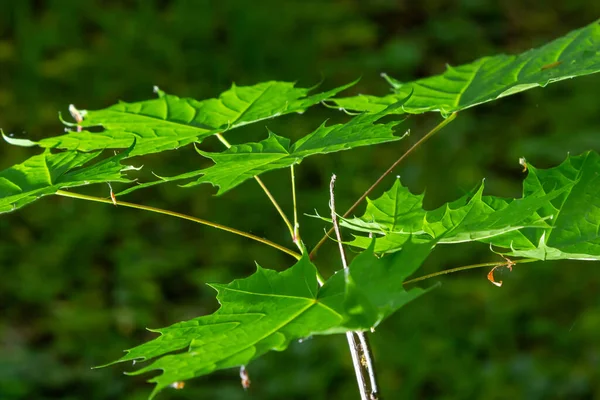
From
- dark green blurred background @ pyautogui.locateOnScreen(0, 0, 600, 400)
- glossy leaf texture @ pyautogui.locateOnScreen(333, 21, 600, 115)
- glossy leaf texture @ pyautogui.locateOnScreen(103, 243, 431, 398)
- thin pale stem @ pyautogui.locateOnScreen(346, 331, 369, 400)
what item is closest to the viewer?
glossy leaf texture @ pyautogui.locateOnScreen(103, 243, 431, 398)

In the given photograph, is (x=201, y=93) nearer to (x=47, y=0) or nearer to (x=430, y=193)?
(x=47, y=0)

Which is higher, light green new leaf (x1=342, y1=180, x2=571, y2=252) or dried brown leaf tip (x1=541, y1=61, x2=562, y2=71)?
dried brown leaf tip (x1=541, y1=61, x2=562, y2=71)

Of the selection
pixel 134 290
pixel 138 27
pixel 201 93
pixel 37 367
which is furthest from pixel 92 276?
pixel 138 27

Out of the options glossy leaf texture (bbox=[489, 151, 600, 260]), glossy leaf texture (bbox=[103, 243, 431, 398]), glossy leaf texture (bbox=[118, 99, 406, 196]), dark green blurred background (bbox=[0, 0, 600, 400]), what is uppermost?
glossy leaf texture (bbox=[118, 99, 406, 196])

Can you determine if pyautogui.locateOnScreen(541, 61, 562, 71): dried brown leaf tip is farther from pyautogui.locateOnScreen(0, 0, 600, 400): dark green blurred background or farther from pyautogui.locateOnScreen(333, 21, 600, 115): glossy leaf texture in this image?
pyautogui.locateOnScreen(0, 0, 600, 400): dark green blurred background

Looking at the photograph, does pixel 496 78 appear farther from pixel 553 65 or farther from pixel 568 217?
pixel 568 217

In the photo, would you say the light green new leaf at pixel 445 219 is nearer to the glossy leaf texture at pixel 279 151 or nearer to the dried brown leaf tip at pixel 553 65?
the glossy leaf texture at pixel 279 151

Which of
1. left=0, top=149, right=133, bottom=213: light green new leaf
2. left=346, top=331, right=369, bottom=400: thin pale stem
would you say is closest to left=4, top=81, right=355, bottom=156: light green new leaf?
left=0, top=149, right=133, bottom=213: light green new leaf
